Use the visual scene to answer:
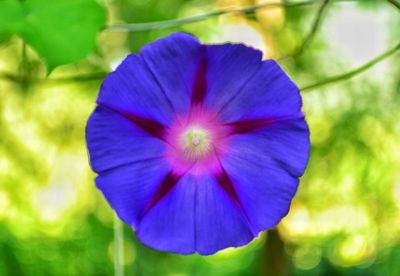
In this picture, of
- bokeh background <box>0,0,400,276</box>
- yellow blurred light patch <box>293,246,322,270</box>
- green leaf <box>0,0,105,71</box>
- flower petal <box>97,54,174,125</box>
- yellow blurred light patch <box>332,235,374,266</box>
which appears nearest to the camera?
flower petal <box>97,54,174,125</box>

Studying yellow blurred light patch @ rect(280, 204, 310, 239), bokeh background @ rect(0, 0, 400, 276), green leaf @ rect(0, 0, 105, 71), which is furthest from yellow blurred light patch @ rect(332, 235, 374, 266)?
green leaf @ rect(0, 0, 105, 71)

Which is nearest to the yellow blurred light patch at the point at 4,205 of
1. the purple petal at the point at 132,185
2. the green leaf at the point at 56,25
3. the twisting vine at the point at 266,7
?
the twisting vine at the point at 266,7

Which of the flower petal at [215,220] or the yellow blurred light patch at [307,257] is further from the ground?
the flower petal at [215,220]

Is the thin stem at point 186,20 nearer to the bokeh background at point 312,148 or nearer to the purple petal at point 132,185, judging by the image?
the purple petal at point 132,185

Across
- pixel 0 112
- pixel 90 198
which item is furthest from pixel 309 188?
pixel 0 112

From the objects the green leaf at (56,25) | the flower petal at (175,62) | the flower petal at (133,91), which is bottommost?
the green leaf at (56,25)

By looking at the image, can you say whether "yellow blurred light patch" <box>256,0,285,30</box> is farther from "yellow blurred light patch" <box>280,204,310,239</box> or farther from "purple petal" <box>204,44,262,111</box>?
"purple petal" <box>204,44,262,111</box>

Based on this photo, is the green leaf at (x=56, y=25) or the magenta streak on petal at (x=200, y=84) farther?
the green leaf at (x=56, y=25)

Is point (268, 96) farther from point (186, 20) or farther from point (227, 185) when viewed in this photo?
point (186, 20)

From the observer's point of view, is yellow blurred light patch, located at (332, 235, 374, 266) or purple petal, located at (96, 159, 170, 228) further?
yellow blurred light patch, located at (332, 235, 374, 266)
